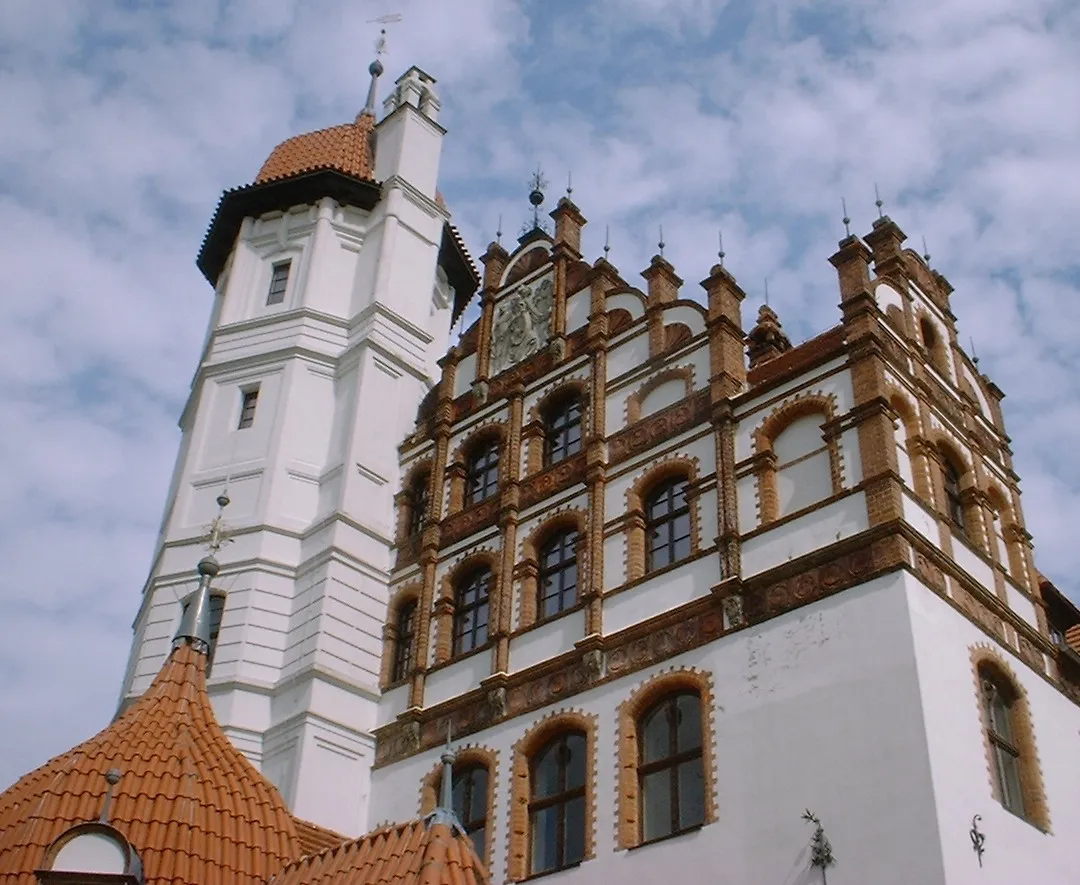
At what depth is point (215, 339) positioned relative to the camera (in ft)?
86.9

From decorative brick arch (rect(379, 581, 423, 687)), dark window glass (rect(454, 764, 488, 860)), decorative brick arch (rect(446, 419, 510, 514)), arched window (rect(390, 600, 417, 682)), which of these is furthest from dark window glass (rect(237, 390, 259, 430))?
dark window glass (rect(454, 764, 488, 860))

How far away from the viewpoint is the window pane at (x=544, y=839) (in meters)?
17.9

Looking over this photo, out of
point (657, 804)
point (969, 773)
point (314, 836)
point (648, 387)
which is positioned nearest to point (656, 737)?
point (657, 804)

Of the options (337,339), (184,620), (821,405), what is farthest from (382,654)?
(821,405)

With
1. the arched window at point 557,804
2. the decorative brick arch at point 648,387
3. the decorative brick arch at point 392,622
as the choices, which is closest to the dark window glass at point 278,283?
the decorative brick arch at point 392,622

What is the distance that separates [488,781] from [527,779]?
0.71 meters

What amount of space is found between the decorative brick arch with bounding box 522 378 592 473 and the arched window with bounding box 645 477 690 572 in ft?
7.38

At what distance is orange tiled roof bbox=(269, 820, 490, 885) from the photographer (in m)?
12.8

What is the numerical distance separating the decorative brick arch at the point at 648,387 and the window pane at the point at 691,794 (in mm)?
5737

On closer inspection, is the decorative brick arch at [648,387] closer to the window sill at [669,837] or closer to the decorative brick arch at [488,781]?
the decorative brick arch at [488,781]

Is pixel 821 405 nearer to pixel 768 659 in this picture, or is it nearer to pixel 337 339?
pixel 768 659

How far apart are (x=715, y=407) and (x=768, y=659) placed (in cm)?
405

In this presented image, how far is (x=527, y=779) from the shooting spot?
1866 cm

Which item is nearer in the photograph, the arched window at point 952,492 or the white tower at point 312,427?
the arched window at point 952,492
